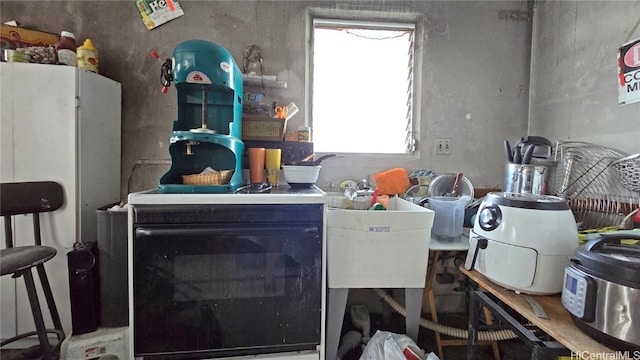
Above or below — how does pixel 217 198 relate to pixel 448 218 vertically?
above

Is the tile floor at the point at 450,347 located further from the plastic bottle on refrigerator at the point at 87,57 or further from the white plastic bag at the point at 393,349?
the plastic bottle on refrigerator at the point at 87,57

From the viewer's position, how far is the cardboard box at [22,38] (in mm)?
1394

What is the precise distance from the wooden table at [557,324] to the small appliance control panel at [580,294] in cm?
5

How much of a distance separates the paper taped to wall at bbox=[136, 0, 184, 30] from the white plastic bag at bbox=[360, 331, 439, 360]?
206 cm

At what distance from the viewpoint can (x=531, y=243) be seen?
0.82 m

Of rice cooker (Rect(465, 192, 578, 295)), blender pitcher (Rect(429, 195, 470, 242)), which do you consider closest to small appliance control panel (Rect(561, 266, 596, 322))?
rice cooker (Rect(465, 192, 578, 295))

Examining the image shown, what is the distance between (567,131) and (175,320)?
219cm

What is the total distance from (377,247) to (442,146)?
3.21 feet

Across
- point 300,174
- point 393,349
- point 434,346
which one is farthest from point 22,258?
point 434,346

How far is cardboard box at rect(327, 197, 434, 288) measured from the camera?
43.4 inches

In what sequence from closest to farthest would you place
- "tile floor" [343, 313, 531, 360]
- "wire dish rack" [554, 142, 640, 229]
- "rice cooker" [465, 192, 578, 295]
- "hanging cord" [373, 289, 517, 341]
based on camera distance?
1. "rice cooker" [465, 192, 578, 295]
2. "wire dish rack" [554, 142, 640, 229]
3. "hanging cord" [373, 289, 517, 341]
4. "tile floor" [343, 313, 531, 360]

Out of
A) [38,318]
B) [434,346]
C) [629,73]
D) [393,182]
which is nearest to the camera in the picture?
[38,318]

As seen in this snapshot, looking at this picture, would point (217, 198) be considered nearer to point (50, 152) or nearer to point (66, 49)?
point (50, 152)

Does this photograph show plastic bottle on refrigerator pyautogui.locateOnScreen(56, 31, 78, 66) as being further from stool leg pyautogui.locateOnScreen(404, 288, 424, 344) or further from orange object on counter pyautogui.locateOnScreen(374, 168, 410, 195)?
stool leg pyautogui.locateOnScreen(404, 288, 424, 344)
